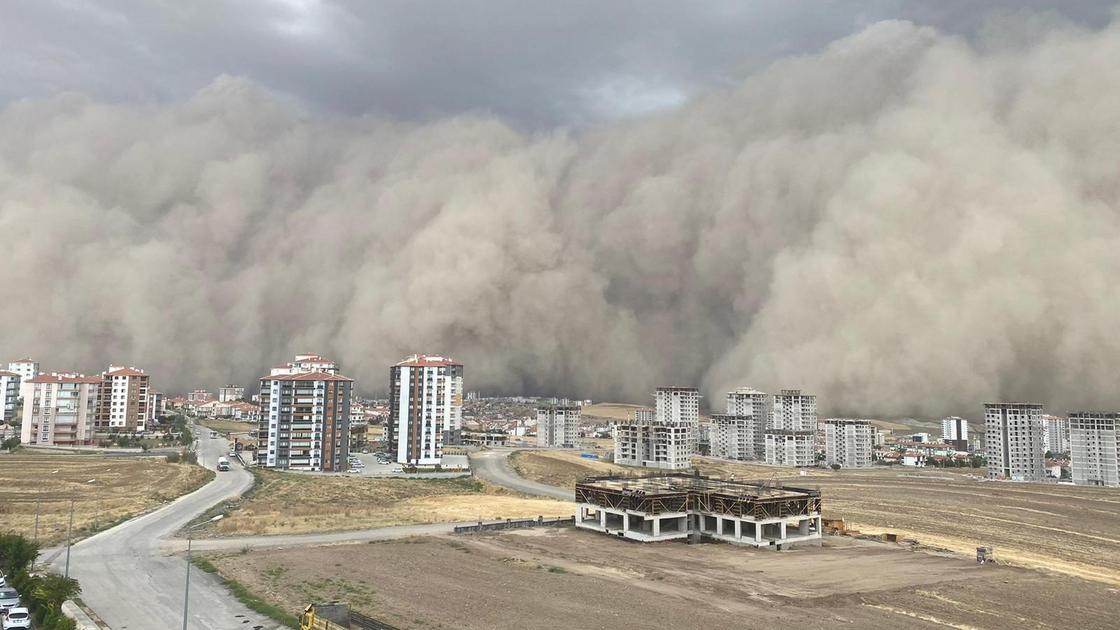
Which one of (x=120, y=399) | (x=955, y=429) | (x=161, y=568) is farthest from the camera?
(x=955, y=429)

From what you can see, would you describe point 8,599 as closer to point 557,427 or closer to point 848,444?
point 557,427

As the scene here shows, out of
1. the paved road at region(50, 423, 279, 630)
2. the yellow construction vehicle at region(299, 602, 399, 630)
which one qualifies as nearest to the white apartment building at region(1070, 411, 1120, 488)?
the yellow construction vehicle at region(299, 602, 399, 630)

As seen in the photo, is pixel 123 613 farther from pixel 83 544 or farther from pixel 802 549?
pixel 802 549

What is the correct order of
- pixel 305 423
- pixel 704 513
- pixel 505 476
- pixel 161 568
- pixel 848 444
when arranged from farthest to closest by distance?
1. pixel 848 444
2. pixel 505 476
3. pixel 305 423
4. pixel 704 513
5. pixel 161 568

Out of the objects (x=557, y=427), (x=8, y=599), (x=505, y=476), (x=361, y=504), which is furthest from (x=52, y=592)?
(x=557, y=427)

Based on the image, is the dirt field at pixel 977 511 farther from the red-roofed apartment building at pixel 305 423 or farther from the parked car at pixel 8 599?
the parked car at pixel 8 599

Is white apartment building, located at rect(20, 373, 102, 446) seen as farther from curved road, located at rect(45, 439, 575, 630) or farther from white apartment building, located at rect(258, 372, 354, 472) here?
curved road, located at rect(45, 439, 575, 630)
